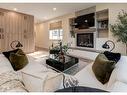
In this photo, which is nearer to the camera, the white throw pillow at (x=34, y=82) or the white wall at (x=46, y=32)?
the white throw pillow at (x=34, y=82)

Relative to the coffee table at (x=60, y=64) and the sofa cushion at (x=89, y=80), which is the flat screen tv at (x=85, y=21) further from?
the sofa cushion at (x=89, y=80)

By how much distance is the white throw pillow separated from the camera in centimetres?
99

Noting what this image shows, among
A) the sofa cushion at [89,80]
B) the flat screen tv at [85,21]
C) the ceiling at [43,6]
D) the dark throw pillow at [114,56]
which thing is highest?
the ceiling at [43,6]

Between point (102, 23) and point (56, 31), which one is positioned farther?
point (56, 31)

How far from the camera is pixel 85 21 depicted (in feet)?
21.3

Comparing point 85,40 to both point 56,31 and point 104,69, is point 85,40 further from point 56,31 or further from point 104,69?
point 104,69

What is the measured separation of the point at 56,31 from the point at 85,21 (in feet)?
9.27

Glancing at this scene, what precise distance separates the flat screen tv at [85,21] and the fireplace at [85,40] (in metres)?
0.36

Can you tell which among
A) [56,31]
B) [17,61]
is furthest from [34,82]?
[56,31]

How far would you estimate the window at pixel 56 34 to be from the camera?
8564 millimetres

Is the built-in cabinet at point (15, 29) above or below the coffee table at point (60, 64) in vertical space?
above

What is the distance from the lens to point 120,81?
1.46m

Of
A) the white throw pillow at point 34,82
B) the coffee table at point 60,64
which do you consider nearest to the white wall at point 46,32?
the coffee table at point 60,64

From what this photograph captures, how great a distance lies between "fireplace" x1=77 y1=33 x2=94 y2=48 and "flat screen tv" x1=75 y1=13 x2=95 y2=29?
0.36 meters
